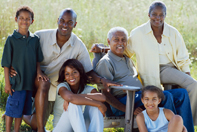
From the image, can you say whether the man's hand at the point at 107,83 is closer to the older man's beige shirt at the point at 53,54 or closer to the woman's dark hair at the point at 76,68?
the woman's dark hair at the point at 76,68

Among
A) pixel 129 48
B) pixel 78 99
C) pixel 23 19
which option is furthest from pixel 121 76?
pixel 23 19

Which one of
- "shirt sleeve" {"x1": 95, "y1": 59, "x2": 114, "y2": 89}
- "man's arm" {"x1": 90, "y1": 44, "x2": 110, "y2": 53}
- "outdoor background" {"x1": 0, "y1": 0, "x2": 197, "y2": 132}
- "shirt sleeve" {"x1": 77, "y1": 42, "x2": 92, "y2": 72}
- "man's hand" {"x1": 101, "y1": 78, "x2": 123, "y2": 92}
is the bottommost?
"man's hand" {"x1": 101, "y1": 78, "x2": 123, "y2": 92}

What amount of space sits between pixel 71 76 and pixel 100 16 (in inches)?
180

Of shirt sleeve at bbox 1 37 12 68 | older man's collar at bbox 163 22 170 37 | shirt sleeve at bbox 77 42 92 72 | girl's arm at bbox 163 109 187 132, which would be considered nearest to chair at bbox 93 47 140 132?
girl's arm at bbox 163 109 187 132

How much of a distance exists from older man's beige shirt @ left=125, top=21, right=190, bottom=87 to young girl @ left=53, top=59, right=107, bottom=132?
0.86 m

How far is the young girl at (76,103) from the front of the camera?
3.39 m

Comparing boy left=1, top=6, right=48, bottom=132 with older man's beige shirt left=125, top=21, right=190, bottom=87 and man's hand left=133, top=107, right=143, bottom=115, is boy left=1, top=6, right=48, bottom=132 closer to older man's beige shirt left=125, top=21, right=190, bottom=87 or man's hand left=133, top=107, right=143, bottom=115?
man's hand left=133, top=107, right=143, bottom=115

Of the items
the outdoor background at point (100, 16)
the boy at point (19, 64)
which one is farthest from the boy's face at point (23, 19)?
the outdoor background at point (100, 16)

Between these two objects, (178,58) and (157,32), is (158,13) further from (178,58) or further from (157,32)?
(178,58)

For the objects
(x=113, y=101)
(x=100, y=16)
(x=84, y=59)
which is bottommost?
(x=113, y=101)

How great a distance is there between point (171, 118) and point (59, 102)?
128 cm

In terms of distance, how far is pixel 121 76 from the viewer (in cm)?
407

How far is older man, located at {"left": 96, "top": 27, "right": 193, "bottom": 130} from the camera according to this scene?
382 cm

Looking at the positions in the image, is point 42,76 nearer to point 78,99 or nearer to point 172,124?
point 78,99
